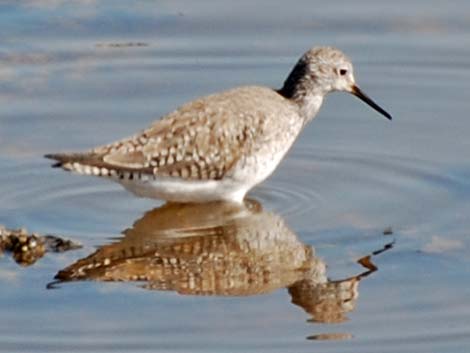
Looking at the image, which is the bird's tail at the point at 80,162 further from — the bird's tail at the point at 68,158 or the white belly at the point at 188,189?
the white belly at the point at 188,189

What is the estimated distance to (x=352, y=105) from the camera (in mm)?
13508

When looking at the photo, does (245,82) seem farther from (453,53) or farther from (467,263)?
(467,263)

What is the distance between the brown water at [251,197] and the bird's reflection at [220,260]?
0.02 m

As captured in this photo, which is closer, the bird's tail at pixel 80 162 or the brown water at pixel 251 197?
the brown water at pixel 251 197

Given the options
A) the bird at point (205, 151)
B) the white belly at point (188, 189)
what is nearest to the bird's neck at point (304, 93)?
the bird at point (205, 151)

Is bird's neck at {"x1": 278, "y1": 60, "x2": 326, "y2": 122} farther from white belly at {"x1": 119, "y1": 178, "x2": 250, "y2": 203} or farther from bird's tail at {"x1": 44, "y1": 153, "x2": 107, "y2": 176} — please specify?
bird's tail at {"x1": 44, "y1": 153, "x2": 107, "y2": 176}

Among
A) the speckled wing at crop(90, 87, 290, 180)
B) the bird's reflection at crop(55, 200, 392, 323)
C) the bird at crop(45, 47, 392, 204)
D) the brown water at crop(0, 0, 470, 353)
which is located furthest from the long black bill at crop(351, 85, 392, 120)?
the bird's reflection at crop(55, 200, 392, 323)

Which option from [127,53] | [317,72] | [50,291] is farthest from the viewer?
[127,53]

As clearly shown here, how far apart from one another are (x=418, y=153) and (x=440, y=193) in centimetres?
73

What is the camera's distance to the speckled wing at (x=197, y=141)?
37.9ft

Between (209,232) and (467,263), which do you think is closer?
(467,263)

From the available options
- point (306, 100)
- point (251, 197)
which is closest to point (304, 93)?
point (306, 100)

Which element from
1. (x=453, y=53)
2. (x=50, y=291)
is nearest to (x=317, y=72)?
(x=453, y=53)

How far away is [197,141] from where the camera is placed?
463 inches
